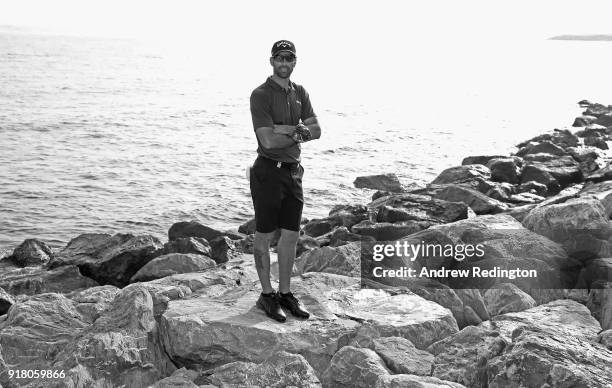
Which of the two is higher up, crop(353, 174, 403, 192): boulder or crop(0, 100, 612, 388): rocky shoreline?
crop(0, 100, 612, 388): rocky shoreline

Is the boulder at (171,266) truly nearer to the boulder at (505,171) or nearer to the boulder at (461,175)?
the boulder at (461,175)

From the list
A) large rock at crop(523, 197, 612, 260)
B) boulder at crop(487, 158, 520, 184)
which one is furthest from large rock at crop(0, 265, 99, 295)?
boulder at crop(487, 158, 520, 184)

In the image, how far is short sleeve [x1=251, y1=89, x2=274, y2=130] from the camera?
6.79 m

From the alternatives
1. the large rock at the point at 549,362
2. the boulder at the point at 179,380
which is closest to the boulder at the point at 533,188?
the large rock at the point at 549,362

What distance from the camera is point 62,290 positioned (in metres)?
11.5

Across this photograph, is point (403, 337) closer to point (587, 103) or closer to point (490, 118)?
point (490, 118)

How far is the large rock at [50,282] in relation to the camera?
451 inches

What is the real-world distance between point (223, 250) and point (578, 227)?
635 centimetres

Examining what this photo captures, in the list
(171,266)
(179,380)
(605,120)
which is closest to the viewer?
(179,380)

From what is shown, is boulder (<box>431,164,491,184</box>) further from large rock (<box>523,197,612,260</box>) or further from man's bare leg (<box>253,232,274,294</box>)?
man's bare leg (<box>253,232,274,294</box>)

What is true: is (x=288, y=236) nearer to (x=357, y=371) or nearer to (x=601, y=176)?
(x=357, y=371)

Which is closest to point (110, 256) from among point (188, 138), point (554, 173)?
point (554, 173)

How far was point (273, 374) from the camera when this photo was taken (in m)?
6.00

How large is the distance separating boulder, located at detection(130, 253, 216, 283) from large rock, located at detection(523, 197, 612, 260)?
5197mm
